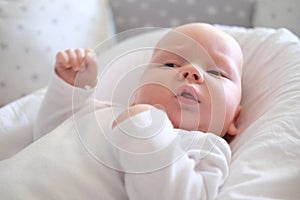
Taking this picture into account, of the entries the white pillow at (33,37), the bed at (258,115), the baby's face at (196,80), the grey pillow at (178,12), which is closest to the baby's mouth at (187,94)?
the baby's face at (196,80)

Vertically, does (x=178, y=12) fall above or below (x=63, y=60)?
below

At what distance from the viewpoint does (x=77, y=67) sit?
80 centimetres

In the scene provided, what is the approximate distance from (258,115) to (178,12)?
720mm

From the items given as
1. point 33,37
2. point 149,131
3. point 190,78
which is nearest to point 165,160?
point 149,131

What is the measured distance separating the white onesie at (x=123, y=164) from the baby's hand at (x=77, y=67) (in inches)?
5.2

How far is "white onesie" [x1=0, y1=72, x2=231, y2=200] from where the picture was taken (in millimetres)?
577

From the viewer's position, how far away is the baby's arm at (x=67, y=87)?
80 cm

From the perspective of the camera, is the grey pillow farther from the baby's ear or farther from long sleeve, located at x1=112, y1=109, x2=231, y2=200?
long sleeve, located at x1=112, y1=109, x2=231, y2=200

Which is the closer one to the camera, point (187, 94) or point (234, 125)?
point (187, 94)

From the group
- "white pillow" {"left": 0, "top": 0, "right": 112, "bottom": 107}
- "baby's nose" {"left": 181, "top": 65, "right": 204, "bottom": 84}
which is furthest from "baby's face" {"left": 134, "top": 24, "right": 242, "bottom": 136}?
"white pillow" {"left": 0, "top": 0, "right": 112, "bottom": 107}

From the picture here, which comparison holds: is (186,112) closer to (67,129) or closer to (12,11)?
(67,129)

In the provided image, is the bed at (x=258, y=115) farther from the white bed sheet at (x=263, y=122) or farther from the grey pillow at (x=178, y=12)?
the grey pillow at (x=178, y=12)

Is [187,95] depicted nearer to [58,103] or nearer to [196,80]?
[196,80]

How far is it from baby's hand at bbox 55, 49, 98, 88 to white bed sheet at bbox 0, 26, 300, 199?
0.18 ft
